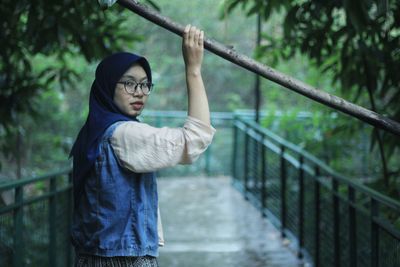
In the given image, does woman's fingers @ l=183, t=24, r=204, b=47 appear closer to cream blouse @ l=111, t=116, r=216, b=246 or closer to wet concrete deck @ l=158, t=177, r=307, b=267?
cream blouse @ l=111, t=116, r=216, b=246

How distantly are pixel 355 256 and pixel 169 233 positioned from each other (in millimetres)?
4128

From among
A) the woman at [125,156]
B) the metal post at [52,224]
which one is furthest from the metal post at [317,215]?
the woman at [125,156]

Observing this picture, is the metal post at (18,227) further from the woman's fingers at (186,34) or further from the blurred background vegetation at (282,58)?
the woman's fingers at (186,34)

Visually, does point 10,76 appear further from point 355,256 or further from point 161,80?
point 161,80

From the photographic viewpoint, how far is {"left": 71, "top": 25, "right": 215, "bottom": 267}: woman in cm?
287

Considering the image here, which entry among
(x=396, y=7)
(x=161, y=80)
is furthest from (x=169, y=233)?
(x=161, y=80)

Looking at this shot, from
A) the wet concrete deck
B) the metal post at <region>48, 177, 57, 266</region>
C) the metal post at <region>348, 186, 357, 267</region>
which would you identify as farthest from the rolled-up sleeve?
the wet concrete deck

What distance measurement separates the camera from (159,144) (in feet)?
9.41

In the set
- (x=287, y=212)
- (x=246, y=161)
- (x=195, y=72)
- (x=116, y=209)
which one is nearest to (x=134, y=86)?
(x=195, y=72)

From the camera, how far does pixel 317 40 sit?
5957mm

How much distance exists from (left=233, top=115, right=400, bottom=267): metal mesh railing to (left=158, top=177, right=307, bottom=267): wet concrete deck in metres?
0.19

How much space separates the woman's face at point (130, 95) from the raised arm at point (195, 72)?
272mm

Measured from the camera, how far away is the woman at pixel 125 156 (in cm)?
287

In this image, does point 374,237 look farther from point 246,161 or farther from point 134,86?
point 246,161
